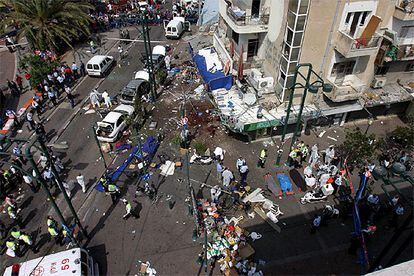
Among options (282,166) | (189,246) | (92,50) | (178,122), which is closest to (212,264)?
(189,246)

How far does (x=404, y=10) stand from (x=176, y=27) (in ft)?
78.5

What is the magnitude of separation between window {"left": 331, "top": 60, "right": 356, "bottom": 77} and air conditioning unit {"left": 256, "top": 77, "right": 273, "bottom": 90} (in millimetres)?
4270

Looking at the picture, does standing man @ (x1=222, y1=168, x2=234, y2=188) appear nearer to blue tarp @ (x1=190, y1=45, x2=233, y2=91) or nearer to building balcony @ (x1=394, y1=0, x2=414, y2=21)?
blue tarp @ (x1=190, y1=45, x2=233, y2=91)

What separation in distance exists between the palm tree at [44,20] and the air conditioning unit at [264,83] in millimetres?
19980

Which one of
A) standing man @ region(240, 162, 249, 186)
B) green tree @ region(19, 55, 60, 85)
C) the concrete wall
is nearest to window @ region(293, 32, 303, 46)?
the concrete wall

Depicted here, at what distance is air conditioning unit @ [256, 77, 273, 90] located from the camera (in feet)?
73.0

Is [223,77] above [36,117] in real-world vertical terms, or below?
above

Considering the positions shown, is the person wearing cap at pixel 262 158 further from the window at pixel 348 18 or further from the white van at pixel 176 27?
the white van at pixel 176 27

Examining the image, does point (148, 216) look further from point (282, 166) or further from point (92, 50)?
point (92, 50)

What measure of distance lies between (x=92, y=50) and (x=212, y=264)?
2819 cm

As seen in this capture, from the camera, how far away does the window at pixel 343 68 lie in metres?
21.5

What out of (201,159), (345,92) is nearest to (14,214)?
(201,159)

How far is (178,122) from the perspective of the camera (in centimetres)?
2498

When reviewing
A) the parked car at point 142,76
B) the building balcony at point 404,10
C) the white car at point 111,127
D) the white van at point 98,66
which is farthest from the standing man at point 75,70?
the building balcony at point 404,10
